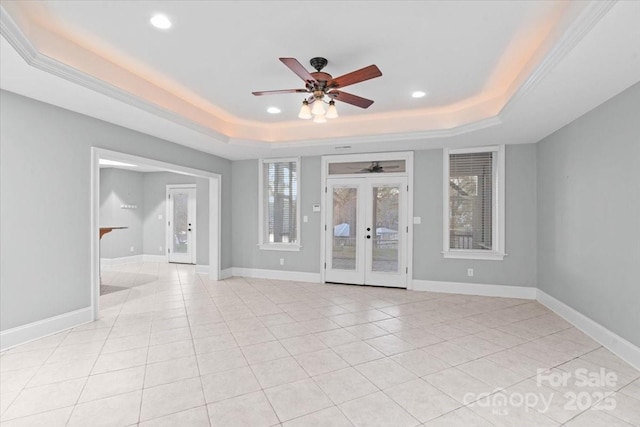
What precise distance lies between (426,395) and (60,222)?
13.3ft

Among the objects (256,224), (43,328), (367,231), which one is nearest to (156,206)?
(256,224)

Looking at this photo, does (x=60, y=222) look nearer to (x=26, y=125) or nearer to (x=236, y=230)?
(x=26, y=125)

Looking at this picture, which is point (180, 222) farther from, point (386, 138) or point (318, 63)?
point (318, 63)

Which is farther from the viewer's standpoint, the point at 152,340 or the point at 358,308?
the point at 358,308

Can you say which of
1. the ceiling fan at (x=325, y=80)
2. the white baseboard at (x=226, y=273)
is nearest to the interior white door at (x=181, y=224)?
the white baseboard at (x=226, y=273)

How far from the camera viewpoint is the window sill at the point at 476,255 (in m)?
5.17

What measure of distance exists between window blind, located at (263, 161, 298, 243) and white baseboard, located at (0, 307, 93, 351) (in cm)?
335

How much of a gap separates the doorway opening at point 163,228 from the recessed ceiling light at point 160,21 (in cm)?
200

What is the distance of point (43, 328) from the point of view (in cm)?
333

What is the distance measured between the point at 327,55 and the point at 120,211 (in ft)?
24.7

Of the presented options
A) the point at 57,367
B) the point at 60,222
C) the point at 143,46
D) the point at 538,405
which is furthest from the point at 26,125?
the point at 538,405

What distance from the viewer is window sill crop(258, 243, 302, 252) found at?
6.31m

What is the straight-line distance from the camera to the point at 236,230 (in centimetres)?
669

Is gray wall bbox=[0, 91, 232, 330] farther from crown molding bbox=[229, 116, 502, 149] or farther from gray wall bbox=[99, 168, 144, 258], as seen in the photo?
gray wall bbox=[99, 168, 144, 258]
